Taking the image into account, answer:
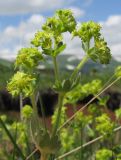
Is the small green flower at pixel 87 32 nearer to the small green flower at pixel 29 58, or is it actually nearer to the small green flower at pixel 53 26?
the small green flower at pixel 53 26

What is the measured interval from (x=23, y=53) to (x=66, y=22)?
0.23m

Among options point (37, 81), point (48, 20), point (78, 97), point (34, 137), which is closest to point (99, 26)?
point (48, 20)

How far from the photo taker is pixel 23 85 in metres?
2.12

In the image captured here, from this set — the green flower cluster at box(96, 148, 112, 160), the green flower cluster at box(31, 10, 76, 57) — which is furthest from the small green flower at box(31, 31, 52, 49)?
the green flower cluster at box(96, 148, 112, 160)

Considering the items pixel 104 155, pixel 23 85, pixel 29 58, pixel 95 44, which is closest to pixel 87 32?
pixel 95 44

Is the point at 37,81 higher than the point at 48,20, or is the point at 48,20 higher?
the point at 48,20

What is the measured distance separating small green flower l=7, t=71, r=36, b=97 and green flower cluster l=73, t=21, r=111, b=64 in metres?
0.28

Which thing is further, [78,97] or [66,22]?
[78,97]

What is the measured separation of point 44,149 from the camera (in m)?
2.16

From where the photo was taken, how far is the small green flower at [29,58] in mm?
2215

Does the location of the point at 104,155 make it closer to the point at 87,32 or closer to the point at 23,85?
the point at 87,32

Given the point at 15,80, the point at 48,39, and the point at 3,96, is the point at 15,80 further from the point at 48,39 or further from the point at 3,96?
the point at 3,96

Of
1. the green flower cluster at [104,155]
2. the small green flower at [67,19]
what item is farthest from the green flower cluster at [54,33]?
the green flower cluster at [104,155]

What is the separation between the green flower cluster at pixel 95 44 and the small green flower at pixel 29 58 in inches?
7.6
